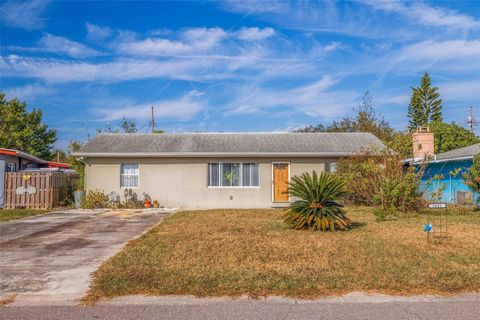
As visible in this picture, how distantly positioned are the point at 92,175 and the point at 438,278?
51.6ft

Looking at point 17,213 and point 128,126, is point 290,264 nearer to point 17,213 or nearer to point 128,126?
point 17,213

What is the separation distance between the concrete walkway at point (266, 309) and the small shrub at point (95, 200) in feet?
43.4

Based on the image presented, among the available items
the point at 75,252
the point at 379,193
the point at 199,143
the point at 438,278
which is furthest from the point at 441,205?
the point at 199,143

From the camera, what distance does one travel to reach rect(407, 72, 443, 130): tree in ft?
144

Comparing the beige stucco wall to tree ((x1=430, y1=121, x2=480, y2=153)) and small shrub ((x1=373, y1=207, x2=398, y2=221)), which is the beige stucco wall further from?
tree ((x1=430, y1=121, x2=480, y2=153))

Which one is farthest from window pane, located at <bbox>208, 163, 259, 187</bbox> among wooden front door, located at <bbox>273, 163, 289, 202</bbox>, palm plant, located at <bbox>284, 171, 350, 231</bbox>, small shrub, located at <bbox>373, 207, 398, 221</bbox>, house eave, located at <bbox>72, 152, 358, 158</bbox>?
palm plant, located at <bbox>284, 171, 350, 231</bbox>

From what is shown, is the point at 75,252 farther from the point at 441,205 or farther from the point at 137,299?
the point at 441,205

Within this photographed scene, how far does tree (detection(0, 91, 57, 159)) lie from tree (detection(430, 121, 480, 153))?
123 ft

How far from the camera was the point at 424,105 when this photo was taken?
146 feet

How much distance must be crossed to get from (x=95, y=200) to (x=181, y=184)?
12.5ft

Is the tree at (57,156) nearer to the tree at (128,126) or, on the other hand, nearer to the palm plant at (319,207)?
the tree at (128,126)

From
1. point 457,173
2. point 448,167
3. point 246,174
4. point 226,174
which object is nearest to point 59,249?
point 226,174

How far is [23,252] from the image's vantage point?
793cm

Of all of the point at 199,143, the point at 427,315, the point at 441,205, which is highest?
the point at 199,143
